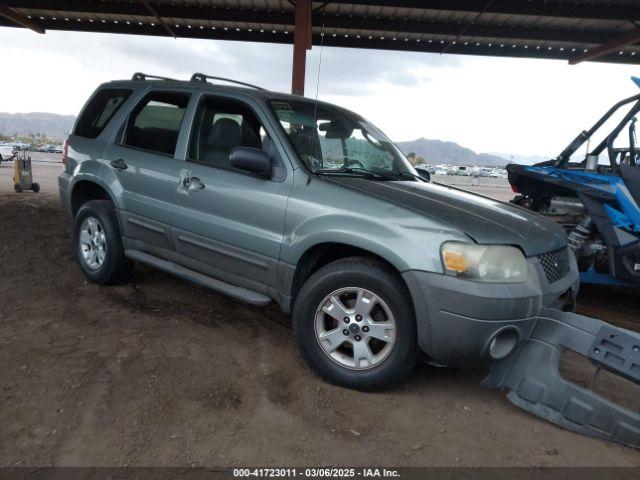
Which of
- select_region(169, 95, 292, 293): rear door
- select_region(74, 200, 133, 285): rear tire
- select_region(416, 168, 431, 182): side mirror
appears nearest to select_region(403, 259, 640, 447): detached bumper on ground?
select_region(169, 95, 292, 293): rear door

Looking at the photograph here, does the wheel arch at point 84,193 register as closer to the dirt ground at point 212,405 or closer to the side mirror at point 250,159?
Answer: the dirt ground at point 212,405

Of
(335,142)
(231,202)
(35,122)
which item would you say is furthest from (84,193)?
(35,122)

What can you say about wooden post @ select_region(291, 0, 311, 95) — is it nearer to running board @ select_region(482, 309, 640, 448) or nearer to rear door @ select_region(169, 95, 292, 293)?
rear door @ select_region(169, 95, 292, 293)

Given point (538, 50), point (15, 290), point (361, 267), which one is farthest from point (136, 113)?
point (538, 50)

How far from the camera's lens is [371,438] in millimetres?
2480

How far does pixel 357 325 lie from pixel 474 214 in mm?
993

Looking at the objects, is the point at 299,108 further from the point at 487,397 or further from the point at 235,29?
Answer: the point at 235,29

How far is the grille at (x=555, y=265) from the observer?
2934 millimetres

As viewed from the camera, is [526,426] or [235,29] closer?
[526,426]

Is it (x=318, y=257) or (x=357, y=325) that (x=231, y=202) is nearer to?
(x=318, y=257)

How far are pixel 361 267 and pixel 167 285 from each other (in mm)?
2566

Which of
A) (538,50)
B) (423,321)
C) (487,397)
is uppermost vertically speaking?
(538,50)

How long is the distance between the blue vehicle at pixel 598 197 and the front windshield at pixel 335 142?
2.05 meters

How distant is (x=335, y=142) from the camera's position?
3.67 m
